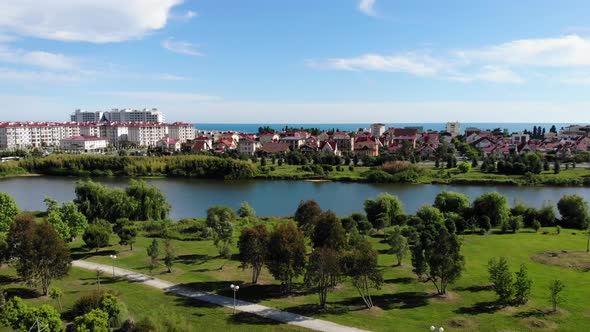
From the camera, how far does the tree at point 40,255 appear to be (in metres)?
12.0

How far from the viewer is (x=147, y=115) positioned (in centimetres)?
10694

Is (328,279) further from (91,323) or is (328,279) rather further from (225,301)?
(91,323)

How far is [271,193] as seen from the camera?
111 ft

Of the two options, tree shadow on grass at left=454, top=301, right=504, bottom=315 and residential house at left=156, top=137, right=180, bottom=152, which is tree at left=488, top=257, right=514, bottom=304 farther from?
residential house at left=156, top=137, right=180, bottom=152

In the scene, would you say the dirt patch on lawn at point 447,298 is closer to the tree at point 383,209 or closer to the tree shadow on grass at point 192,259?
the tree shadow on grass at point 192,259

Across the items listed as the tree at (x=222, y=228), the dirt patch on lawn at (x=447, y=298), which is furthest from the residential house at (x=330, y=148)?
the dirt patch on lawn at (x=447, y=298)

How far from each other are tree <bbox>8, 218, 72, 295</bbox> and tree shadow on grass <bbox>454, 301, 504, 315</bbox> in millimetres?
10183

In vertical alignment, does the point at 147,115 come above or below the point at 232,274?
above

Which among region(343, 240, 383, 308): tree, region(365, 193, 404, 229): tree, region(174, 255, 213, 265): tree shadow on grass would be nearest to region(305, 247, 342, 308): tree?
region(343, 240, 383, 308): tree

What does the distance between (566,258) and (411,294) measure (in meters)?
6.83

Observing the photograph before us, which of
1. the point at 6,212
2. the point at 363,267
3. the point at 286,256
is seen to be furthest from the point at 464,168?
the point at 6,212

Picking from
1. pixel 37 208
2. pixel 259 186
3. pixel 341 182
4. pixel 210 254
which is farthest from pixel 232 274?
pixel 341 182

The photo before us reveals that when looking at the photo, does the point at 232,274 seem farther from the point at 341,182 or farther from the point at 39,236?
the point at 341,182

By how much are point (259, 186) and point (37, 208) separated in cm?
1610
